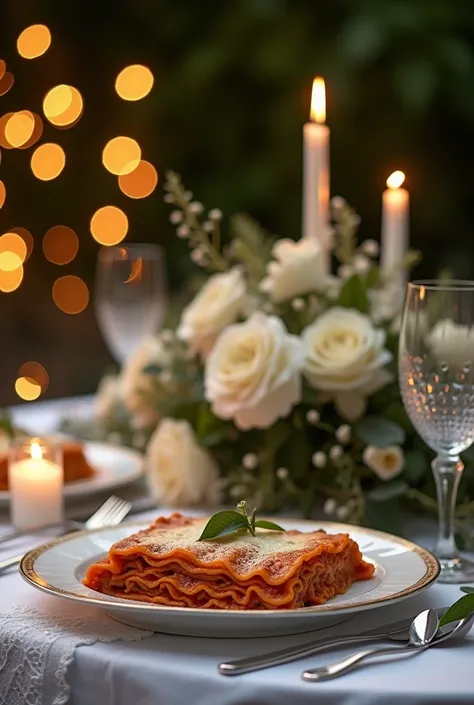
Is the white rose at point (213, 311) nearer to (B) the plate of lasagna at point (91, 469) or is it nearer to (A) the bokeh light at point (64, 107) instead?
(B) the plate of lasagna at point (91, 469)

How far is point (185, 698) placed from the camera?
916mm

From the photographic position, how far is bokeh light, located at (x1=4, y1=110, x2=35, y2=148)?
14.2 ft

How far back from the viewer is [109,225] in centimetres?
425

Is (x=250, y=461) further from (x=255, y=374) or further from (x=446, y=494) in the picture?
(x=446, y=494)

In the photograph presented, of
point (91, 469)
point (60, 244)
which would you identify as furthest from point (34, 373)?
point (91, 469)

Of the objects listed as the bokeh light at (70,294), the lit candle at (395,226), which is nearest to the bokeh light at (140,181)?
the bokeh light at (70,294)

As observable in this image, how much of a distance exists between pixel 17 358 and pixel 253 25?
1.86m

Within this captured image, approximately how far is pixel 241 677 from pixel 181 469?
0.62m

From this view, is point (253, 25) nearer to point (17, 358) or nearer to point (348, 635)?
point (17, 358)

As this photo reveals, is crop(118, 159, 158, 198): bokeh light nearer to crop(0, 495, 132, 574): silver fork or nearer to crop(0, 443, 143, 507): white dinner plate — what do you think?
crop(0, 443, 143, 507): white dinner plate

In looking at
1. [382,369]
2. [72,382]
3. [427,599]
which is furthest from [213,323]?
[72,382]

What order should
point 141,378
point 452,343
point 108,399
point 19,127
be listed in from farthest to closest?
point 19,127
point 108,399
point 141,378
point 452,343

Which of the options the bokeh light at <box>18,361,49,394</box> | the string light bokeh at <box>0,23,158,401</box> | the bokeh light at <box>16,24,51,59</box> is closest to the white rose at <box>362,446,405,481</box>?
the string light bokeh at <box>0,23,158,401</box>

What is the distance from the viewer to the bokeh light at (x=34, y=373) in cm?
448
